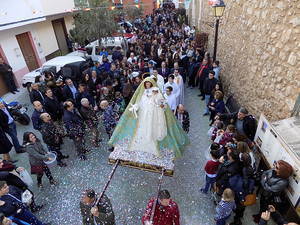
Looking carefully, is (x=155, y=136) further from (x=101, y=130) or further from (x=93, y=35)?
(x=93, y=35)

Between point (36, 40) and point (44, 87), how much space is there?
7701mm

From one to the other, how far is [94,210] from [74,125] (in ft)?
9.66

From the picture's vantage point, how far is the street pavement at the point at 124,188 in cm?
450

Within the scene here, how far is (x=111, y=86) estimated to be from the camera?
7.39 meters

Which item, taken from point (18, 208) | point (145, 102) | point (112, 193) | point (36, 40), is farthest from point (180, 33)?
point (18, 208)

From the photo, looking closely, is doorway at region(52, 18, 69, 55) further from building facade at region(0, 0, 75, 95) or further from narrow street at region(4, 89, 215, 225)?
narrow street at region(4, 89, 215, 225)

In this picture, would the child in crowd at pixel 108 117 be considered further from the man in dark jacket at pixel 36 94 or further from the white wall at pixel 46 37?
the white wall at pixel 46 37

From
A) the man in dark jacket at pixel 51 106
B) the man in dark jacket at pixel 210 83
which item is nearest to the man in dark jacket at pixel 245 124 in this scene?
the man in dark jacket at pixel 210 83

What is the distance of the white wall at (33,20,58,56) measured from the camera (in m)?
13.6

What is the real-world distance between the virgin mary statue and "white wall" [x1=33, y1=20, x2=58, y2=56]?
1127cm

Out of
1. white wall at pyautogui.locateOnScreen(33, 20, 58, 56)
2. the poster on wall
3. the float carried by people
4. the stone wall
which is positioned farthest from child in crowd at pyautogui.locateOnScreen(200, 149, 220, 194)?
white wall at pyautogui.locateOnScreen(33, 20, 58, 56)

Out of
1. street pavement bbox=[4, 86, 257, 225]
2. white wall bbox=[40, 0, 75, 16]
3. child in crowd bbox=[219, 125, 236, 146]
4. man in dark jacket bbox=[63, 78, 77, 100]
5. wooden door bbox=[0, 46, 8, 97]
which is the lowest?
street pavement bbox=[4, 86, 257, 225]

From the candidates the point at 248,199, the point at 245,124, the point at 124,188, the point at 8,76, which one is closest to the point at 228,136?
the point at 245,124

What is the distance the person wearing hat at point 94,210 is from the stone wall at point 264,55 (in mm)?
4103
